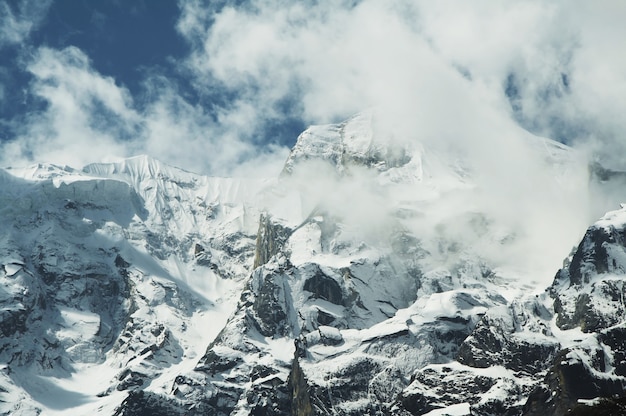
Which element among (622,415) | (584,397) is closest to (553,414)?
(584,397)

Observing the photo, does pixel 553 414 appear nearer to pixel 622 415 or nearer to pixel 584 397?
pixel 584 397

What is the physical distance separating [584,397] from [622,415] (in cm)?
9174

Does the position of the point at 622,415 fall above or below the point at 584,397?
below

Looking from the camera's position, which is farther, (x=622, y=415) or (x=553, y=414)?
(x=553, y=414)

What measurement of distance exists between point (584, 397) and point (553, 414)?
6.37 m

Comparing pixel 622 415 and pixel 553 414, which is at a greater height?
pixel 553 414

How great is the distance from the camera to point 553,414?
19850 cm

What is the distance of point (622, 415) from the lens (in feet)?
362

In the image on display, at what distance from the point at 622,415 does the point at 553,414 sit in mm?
90423

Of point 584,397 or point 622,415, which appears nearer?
point 622,415

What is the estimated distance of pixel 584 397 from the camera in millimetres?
199375
